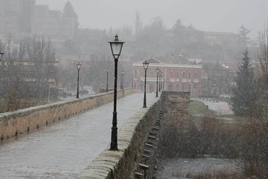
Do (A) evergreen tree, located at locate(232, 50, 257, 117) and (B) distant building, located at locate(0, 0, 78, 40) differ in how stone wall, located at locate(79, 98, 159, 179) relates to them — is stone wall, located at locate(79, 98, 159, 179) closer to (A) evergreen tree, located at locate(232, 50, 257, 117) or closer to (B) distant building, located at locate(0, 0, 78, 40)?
(A) evergreen tree, located at locate(232, 50, 257, 117)

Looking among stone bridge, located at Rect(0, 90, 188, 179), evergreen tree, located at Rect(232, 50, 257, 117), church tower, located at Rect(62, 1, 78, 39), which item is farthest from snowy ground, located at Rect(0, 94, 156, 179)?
→ church tower, located at Rect(62, 1, 78, 39)

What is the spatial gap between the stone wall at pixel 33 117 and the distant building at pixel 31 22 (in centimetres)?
14713

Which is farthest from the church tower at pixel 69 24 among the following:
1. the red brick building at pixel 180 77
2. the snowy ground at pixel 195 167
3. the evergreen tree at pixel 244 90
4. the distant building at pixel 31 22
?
the snowy ground at pixel 195 167

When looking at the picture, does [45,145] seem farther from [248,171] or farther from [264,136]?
[264,136]

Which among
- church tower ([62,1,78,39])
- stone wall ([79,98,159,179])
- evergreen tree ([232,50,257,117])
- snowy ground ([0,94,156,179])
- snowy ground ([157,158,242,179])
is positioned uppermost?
church tower ([62,1,78,39])

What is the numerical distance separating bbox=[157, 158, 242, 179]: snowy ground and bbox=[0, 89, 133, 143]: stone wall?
10468mm

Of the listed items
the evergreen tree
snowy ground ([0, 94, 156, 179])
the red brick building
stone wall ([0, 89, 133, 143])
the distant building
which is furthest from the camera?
the distant building

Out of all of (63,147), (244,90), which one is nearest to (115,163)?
(63,147)

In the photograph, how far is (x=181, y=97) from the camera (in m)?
60.0

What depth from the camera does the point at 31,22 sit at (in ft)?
639

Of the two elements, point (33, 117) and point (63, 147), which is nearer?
point (63, 147)

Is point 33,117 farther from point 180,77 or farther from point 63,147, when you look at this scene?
point 180,77

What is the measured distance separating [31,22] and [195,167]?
532ft

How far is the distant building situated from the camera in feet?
586
